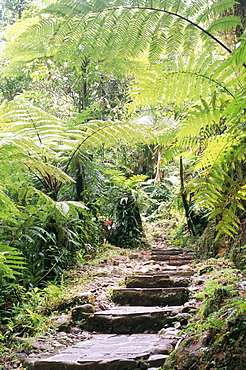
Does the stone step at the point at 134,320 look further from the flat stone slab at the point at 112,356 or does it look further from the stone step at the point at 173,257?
the stone step at the point at 173,257

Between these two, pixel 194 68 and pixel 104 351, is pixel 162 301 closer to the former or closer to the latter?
pixel 104 351

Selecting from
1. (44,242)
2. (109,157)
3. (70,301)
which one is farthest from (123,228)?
(70,301)

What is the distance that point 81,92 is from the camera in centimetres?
573

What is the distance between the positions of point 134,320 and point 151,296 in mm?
403

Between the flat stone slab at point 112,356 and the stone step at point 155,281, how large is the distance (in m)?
0.83

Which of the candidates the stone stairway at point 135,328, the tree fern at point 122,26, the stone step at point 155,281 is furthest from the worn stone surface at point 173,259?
the tree fern at point 122,26

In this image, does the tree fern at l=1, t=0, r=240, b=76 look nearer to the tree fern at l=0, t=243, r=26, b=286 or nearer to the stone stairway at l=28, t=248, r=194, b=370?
the tree fern at l=0, t=243, r=26, b=286

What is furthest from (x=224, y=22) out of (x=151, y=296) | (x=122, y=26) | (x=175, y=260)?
(x=175, y=260)

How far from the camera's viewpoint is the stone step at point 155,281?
3.10 meters

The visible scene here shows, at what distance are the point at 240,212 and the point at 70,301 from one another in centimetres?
173

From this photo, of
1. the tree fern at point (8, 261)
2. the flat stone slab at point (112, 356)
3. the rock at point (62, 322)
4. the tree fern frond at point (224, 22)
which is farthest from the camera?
the rock at point (62, 322)

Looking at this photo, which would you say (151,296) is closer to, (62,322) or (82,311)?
(82,311)

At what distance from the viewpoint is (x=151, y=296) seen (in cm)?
292

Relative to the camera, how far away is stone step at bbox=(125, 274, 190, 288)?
10.2 feet
